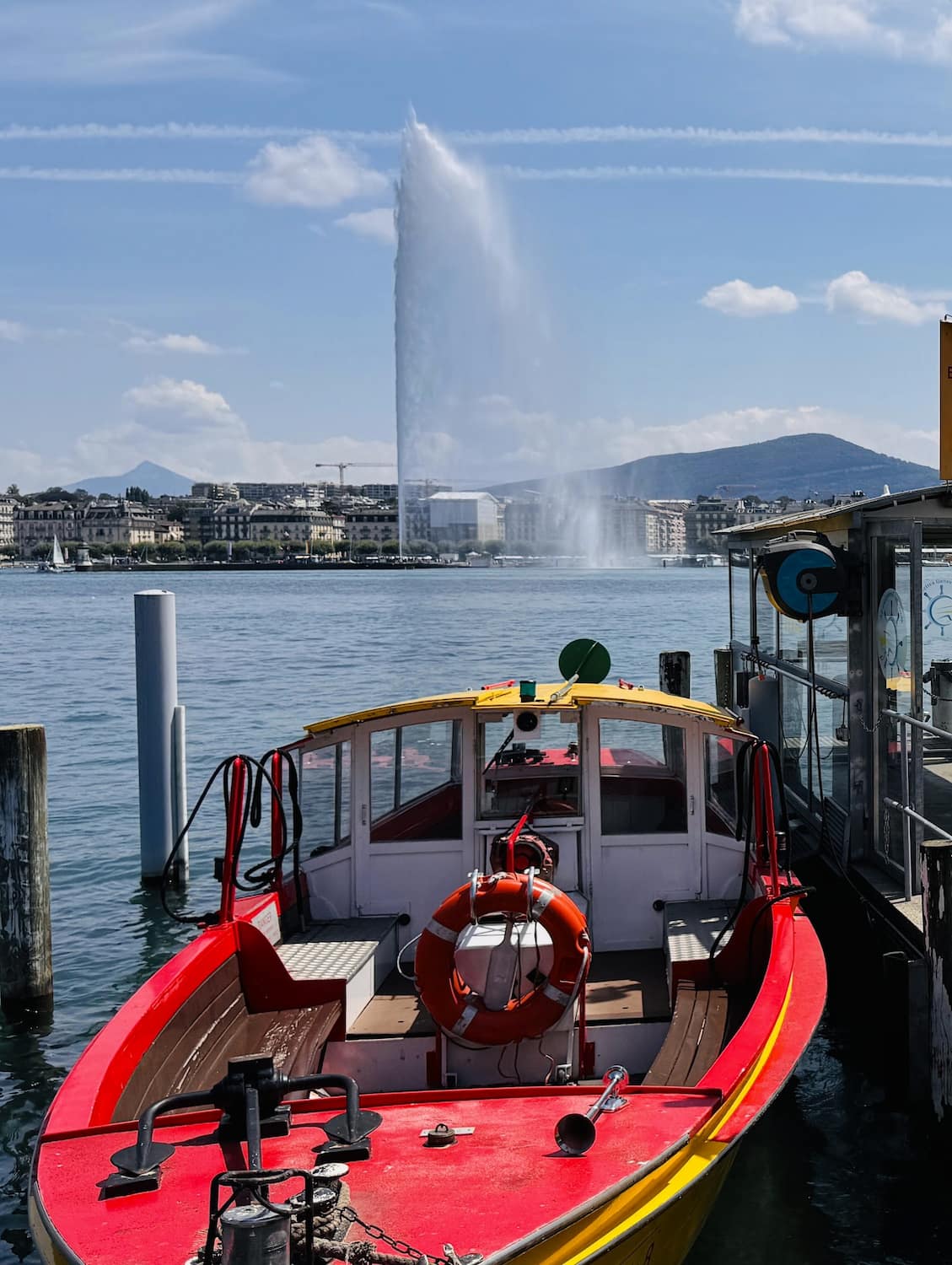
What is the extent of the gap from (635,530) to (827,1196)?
636 feet

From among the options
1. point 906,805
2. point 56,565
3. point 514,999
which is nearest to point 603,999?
point 514,999

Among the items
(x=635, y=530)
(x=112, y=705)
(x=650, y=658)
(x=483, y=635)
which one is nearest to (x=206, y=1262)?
(x=112, y=705)

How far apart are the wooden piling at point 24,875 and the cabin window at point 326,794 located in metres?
2.73

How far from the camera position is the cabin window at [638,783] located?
336 inches

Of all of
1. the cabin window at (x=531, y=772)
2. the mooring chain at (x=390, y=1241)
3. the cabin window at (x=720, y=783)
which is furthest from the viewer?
the cabin window at (x=720, y=783)

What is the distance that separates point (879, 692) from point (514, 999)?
14.7ft

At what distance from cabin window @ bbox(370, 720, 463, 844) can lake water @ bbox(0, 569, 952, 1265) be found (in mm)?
2935

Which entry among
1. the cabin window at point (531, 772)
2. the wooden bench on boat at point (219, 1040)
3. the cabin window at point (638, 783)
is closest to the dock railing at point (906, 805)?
the cabin window at point (638, 783)

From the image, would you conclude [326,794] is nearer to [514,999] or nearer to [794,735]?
[514,999]

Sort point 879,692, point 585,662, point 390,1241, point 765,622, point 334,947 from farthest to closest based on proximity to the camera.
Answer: point 765,622 → point 585,662 → point 879,692 → point 334,947 → point 390,1241

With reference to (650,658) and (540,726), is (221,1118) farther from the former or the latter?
(650,658)

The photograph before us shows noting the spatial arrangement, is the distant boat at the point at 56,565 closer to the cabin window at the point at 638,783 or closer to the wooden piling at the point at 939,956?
the cabin window at the point at 638,783

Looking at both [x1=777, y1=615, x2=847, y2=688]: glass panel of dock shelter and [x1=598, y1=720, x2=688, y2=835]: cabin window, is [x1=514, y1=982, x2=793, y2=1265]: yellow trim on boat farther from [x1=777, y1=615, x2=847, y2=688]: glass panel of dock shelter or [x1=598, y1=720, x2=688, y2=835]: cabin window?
[x1=777, y1=615, x2=847, y2=688]: glass panel of dock shelter

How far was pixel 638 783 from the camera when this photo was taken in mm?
8734
